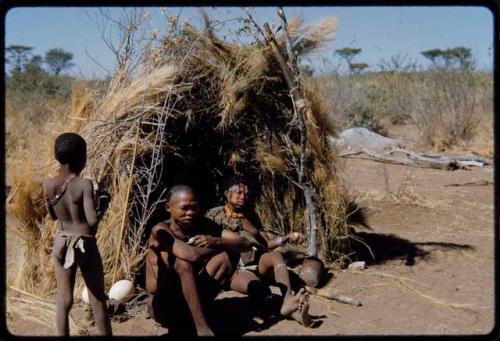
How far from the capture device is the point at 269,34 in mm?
5766

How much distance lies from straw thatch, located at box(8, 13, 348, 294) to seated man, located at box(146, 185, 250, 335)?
0.87 metres

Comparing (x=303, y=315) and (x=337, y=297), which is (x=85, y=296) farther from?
(x=337, y=297)

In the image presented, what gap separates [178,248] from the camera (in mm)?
4266

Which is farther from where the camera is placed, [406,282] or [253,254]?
[406,282]

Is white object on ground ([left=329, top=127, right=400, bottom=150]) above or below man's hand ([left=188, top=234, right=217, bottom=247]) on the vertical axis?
below

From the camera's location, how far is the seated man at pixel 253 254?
15.5ft

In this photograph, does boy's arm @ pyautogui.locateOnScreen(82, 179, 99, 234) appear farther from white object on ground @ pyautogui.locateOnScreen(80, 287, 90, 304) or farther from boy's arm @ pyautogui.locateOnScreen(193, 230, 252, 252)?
white object on ground @ pyautogui.locateOnScreen(80, 287, 90, 304)

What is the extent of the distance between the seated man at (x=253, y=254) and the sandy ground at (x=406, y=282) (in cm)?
23

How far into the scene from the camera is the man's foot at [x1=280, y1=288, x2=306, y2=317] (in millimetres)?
4543

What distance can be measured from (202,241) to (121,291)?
3.72 ft

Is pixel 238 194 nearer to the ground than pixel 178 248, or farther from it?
farther from it

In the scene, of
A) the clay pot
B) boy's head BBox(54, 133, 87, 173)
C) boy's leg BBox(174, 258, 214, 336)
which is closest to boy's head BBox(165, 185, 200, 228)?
boy's leg BBox(174, 258, 214, 336)

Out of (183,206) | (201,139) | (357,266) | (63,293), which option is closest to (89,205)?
(63,293)

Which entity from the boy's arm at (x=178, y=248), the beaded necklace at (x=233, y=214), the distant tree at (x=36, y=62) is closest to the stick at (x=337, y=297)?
the beaded necklace at (x=233, y=214)
